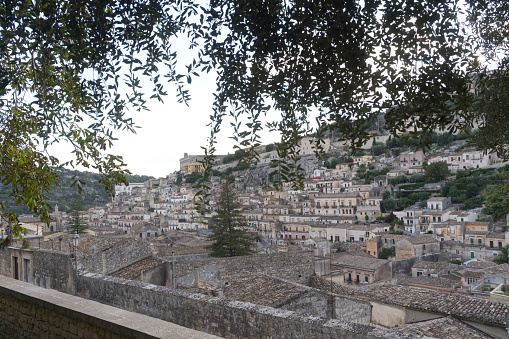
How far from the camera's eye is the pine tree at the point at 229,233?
19.2 meters

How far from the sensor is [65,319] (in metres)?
3.52

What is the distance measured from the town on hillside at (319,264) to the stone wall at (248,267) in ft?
0.09

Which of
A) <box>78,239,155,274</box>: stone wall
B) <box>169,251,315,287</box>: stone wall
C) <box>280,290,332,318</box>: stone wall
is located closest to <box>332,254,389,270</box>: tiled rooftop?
<box>169,251,315,287</box>: stone wall

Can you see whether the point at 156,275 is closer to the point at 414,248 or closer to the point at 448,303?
the point at 448,303

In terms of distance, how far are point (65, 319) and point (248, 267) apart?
300 inches

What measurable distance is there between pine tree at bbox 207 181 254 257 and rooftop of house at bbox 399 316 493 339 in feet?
42.1

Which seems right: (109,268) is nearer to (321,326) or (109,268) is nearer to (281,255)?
(281,255)

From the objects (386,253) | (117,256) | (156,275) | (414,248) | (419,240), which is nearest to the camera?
(156,275)

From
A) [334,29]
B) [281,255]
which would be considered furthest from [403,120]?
[281,255]

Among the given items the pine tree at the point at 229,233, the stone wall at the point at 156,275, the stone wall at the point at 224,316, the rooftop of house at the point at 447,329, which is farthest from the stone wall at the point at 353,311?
the pine tree at the point at 229,233

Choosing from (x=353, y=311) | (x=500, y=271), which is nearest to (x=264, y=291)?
(x=353, y=311)

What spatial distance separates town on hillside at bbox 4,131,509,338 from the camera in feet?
16.0

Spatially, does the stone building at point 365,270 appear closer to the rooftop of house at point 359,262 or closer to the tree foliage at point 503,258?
the rooftop of house at point 359,262

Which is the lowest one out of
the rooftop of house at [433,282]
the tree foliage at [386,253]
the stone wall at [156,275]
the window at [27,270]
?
the tree foliage at [386,253]
